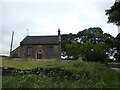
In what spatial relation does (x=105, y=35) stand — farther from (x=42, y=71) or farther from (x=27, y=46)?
(x=42, y=71)

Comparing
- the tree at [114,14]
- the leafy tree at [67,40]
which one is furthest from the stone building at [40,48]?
the tree at [114,14]

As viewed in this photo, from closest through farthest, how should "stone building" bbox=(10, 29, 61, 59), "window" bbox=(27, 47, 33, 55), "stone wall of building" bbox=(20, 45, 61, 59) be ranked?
"stone wall of building" bbox=(20, 45, 61, 59)
"stone building" bbox=(10, 29, 61, 59)
"window" bbox=(27, 47, 33, 55)

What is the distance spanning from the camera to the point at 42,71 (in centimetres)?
1260

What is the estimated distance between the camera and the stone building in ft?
129

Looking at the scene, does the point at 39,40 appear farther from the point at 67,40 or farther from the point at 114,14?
the point at 114,14

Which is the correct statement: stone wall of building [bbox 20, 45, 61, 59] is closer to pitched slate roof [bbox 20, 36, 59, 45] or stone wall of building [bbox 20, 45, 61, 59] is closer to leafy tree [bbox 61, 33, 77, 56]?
pitched slate roof [bbox 20, 36, 59, 45]

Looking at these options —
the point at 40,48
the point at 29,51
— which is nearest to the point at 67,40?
the point at 40,48

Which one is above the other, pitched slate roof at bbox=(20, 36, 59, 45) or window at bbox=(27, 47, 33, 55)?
pitched slate roof at bbox=(20, 36, 59, 45)

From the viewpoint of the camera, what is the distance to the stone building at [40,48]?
39375mm

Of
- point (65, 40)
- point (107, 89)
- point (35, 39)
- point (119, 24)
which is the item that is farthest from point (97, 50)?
point (65, 40)

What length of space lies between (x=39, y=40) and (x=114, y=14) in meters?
→ 26.6

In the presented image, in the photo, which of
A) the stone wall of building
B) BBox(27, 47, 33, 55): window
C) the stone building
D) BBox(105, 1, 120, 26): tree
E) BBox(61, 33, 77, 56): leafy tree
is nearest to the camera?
BBox(105, 1, 120, 26): tree

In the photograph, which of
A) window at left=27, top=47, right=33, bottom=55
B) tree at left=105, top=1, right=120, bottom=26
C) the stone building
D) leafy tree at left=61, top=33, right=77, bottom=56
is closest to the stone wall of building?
the stone building

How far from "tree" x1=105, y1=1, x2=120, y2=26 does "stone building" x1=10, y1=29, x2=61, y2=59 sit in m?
20.9
